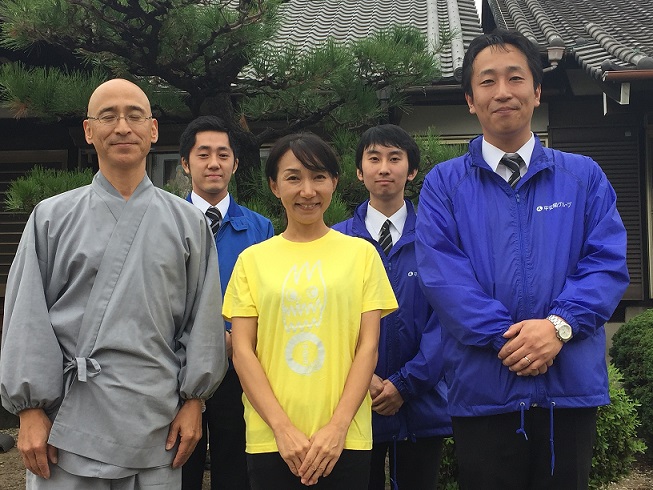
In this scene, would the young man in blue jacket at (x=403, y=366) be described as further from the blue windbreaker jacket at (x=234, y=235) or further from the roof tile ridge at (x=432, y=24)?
the roof tile ridge at (x=432, y=24)

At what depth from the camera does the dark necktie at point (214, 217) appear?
133 inches

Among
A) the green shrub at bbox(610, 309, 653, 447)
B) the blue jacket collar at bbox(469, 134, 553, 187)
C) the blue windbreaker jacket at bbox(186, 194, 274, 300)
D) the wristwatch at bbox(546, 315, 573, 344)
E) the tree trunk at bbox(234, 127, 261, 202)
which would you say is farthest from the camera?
the green shrub at bbox(610, 309, 653, 447)

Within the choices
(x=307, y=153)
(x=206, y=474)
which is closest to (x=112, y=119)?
(x=307, y=153)

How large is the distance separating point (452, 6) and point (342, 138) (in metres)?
6.60

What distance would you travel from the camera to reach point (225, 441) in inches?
123

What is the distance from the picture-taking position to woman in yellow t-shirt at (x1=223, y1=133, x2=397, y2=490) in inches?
93.4

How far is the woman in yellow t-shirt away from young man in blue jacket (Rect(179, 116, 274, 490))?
54 cm

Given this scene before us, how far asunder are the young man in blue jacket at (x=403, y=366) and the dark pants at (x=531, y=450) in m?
0.54

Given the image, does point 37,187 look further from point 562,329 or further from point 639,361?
point 639,361

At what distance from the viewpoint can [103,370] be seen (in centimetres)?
240

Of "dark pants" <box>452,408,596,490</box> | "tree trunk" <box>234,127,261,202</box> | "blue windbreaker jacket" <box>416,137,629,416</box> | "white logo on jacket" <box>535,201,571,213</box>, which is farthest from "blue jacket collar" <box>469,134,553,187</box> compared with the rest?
"tree trunk" <box>234,127,261,202</box>

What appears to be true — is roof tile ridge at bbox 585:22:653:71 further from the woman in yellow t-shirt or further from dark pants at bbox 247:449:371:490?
dark pants at bbox 247:449:371:490

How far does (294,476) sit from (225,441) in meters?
0.84

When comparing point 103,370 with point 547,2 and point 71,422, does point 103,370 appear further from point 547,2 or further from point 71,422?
point 547,2
